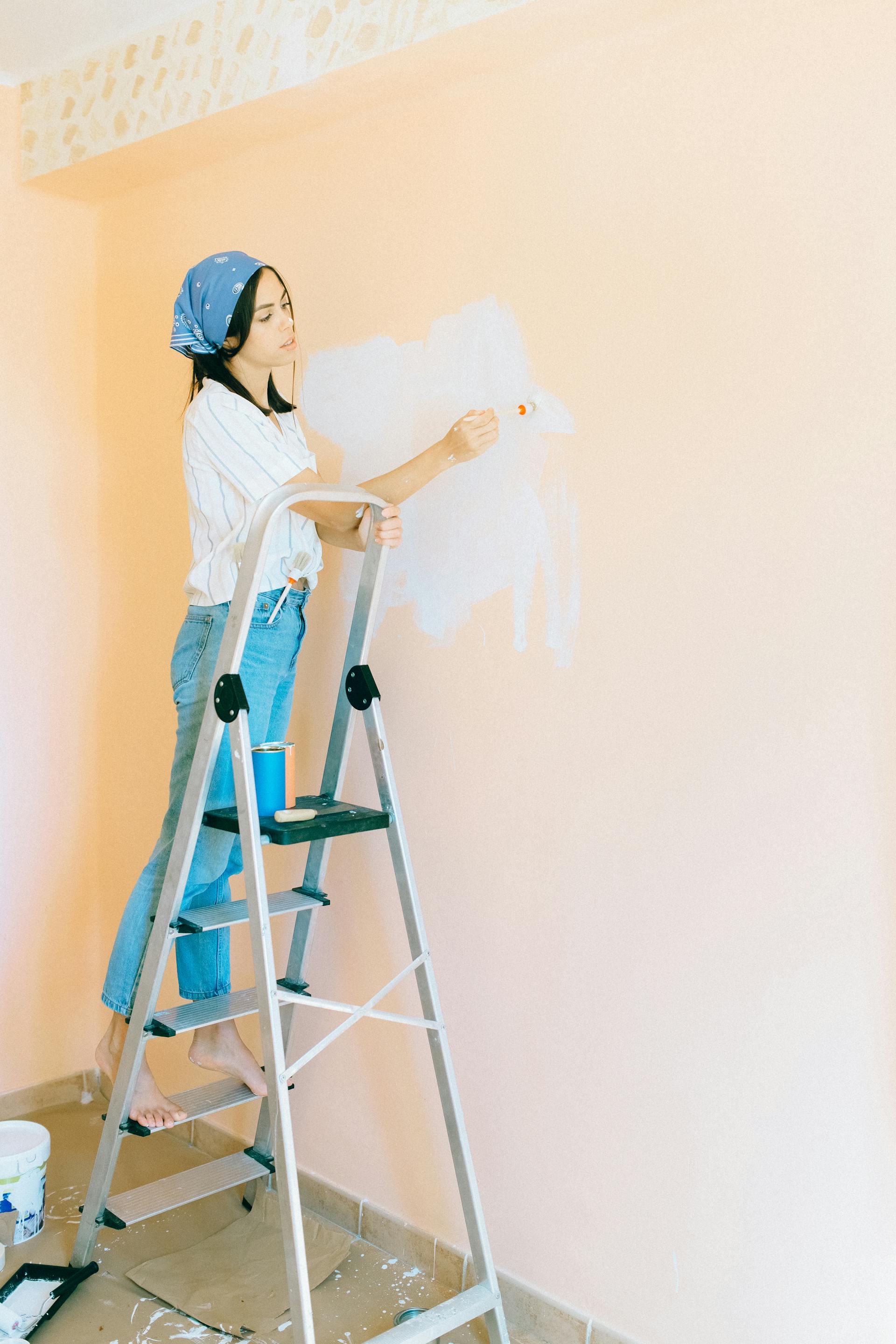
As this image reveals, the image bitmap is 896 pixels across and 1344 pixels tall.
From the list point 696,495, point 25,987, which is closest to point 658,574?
point 696,495

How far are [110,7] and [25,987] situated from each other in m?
2.18

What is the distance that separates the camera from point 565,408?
1726 millimetres

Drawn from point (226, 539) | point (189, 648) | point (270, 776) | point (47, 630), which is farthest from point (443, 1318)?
point (47, 630)

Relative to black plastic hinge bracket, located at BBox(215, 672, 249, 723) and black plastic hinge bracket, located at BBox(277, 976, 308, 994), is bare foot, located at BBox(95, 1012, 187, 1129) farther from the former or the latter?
black plastic hinge bracket, located at BBox(215, 672, 249, 723)

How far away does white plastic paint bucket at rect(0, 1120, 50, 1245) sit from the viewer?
204 centimetres

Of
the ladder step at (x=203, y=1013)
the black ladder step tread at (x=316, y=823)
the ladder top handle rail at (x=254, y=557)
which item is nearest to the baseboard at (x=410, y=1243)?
the ladder step at (x=203, y=1013)

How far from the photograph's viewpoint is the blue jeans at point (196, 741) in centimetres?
184

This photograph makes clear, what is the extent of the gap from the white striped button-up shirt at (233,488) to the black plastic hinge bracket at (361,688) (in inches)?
8.3

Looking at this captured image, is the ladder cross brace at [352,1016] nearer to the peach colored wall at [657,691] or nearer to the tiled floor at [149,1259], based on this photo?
the peach colored wall at [657,691]

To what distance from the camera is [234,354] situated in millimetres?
1894

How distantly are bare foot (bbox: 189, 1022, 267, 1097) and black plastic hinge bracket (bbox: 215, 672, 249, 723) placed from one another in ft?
2.30

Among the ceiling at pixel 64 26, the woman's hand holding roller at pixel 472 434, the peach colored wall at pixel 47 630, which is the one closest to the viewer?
the woman's hand holding roller at pixel 472 434

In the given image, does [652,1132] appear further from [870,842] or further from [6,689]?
[6,689]

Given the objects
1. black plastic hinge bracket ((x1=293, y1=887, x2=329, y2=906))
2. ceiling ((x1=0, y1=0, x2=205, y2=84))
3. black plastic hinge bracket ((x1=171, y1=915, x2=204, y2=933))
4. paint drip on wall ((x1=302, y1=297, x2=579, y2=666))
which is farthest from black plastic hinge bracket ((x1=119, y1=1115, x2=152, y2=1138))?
ceiling ((x1=0, y1=0, x2=205, y2=84))
